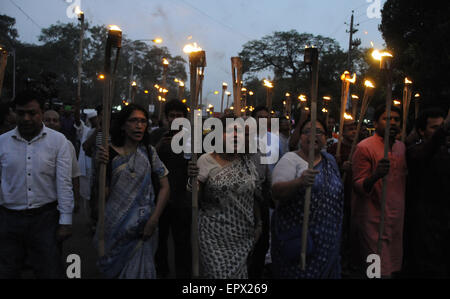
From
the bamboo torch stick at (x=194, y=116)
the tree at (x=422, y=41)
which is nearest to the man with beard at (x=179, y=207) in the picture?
the bamboo torch stick at (x=194, y=116)

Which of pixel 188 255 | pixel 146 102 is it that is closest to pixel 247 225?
pixel 188 255

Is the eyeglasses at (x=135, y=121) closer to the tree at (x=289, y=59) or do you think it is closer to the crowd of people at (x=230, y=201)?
the crowd of people at (x=230, y=201)

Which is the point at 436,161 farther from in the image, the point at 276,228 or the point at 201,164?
the point at 201,164

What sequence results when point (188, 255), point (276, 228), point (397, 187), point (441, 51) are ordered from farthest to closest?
point (441, 51) → point (188, 255) → point (397, 187) → point (276, 228)

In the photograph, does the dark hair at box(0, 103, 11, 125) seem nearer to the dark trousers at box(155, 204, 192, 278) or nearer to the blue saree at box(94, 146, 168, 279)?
the dark trousers at box(155, 204, 192, 278)

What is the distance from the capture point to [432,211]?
13.5ft

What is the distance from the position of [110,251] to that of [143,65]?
6978 centimetres

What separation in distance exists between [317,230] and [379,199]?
88 cm

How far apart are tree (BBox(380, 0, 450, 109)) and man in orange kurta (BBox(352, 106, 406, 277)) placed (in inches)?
521

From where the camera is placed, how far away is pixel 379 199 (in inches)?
166

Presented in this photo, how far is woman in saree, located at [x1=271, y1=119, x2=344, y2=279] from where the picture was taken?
366cm

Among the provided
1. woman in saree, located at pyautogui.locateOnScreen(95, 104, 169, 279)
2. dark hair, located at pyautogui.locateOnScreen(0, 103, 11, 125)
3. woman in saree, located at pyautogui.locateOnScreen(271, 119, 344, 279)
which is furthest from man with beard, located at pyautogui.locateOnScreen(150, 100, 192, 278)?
dark hair, located at pyautogui.locateOnScreen(0, 103, 11, 125)

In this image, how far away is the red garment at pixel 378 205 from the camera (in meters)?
4.17
